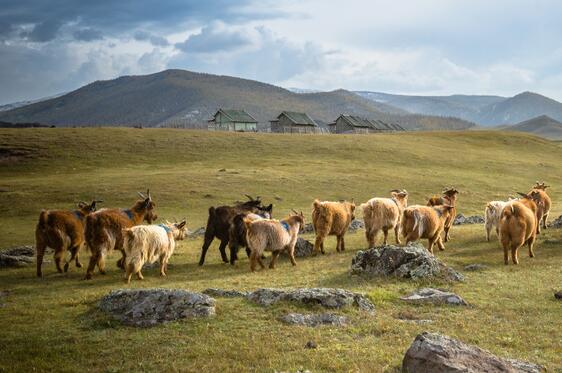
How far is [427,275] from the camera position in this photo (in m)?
14.4

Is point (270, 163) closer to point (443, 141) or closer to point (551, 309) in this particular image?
point (443, 141)

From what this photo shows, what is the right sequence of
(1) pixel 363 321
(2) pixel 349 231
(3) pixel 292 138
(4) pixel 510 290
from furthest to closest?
(3) pixel 292 138 < (2) pixel 349 231 < (4) pixel 510 290 < (1) pixel 363 321

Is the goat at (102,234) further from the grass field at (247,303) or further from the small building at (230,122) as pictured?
the small building at (230,122)

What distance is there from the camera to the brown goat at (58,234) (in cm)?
1694

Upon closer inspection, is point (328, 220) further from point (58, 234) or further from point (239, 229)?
point (58, 234)

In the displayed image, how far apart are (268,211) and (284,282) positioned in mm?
6136

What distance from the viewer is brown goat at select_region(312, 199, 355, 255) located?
65.0 feet

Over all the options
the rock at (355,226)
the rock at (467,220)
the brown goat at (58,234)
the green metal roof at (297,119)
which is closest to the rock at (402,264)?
the brown goat at (58,234)

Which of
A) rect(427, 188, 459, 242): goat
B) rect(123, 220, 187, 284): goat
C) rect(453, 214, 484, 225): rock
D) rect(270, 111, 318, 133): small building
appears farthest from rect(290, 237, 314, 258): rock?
rect(270, 111, 318, 133): small building

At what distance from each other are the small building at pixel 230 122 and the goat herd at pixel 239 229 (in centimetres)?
9125

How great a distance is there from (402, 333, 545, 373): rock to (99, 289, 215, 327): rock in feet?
14.5

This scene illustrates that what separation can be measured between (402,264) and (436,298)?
278 cm

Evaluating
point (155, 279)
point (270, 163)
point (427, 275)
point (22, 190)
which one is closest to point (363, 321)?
point (427, 275)

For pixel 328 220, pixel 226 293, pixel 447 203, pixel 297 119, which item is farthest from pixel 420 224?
pixel 297 119
